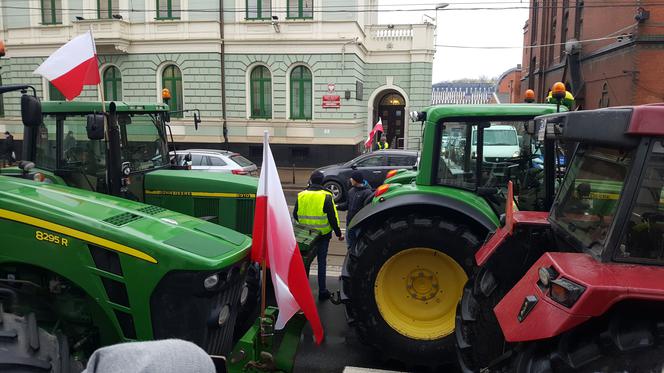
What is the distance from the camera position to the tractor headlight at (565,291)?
2.35 metres

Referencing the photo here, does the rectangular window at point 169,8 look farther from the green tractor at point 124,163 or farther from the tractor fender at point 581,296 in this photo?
the tractor fender at point 581,296

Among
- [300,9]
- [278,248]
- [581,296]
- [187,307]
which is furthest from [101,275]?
[300,9]

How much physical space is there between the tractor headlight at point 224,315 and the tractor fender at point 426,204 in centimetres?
161

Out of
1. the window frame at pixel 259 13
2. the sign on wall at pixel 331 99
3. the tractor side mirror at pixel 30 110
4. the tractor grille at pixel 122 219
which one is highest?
the window frame at pixel 259 13

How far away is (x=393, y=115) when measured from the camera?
87.5 ft

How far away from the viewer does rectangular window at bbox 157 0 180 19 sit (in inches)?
882

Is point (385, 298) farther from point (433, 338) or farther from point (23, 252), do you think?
point (23, 252)

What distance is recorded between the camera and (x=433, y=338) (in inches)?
177

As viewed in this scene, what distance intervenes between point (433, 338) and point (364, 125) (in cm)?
2152

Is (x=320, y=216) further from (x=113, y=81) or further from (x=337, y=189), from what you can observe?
(x=113, y=81)

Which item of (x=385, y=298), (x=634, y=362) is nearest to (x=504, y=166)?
(x=385, y=298)

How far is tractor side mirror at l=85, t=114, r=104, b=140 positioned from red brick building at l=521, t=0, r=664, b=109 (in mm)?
13315

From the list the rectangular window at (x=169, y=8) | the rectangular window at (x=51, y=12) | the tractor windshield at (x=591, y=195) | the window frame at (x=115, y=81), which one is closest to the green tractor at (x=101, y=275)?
the tractor windshield at (x=591, y=195)

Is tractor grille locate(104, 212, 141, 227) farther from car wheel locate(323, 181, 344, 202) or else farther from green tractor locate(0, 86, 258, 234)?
car wheel locate(323, 181, 344, 202)
